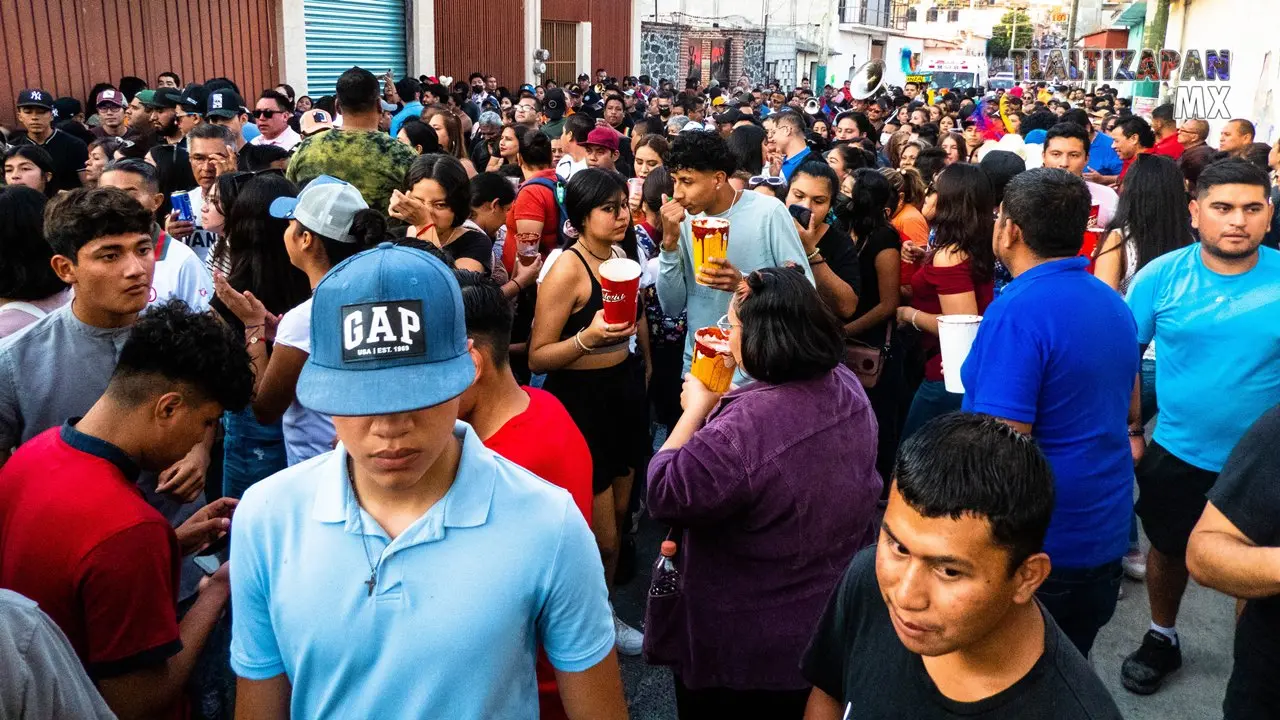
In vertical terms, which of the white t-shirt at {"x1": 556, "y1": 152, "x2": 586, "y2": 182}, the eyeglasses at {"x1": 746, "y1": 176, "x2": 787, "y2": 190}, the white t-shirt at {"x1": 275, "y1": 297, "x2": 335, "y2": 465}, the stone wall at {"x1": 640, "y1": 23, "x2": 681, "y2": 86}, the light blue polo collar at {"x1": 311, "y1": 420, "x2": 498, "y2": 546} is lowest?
the white t-shirt at {"x1": 275, "y1": 297, "x2": 335, "y2": 465}

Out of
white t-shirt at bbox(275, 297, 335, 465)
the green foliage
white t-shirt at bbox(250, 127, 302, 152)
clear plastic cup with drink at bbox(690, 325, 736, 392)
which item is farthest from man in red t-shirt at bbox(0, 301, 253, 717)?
the green foliage

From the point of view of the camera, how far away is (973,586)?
5.04 ft

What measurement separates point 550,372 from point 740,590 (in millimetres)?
1693

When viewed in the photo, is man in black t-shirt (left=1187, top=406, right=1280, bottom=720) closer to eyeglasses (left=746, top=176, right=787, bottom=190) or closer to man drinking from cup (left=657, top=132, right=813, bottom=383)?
man drinking from cup (left=657, top=132, right=813, bottom=383)

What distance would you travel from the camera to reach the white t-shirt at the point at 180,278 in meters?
3.99

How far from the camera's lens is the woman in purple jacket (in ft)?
8.09

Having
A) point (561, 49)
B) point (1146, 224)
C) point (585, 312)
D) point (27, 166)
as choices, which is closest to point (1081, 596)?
point (585, 312)

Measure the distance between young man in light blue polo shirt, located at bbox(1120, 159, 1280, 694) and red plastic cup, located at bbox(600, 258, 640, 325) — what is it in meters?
1.97

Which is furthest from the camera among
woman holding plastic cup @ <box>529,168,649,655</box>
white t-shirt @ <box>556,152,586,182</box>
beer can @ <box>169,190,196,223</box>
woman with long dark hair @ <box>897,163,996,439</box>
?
white t-shirt @ <box>556,152,586,182</box>

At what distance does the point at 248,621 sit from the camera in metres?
→ 1.75

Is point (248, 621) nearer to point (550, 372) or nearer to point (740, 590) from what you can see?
point (740, 590)

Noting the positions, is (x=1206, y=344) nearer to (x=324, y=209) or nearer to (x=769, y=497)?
(x=769, y=497)

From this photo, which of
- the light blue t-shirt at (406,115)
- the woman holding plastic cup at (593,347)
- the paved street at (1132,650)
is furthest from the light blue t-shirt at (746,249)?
the light blue t-shirt at (406,115)

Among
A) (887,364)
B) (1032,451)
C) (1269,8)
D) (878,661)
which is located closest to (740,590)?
(878,661)
